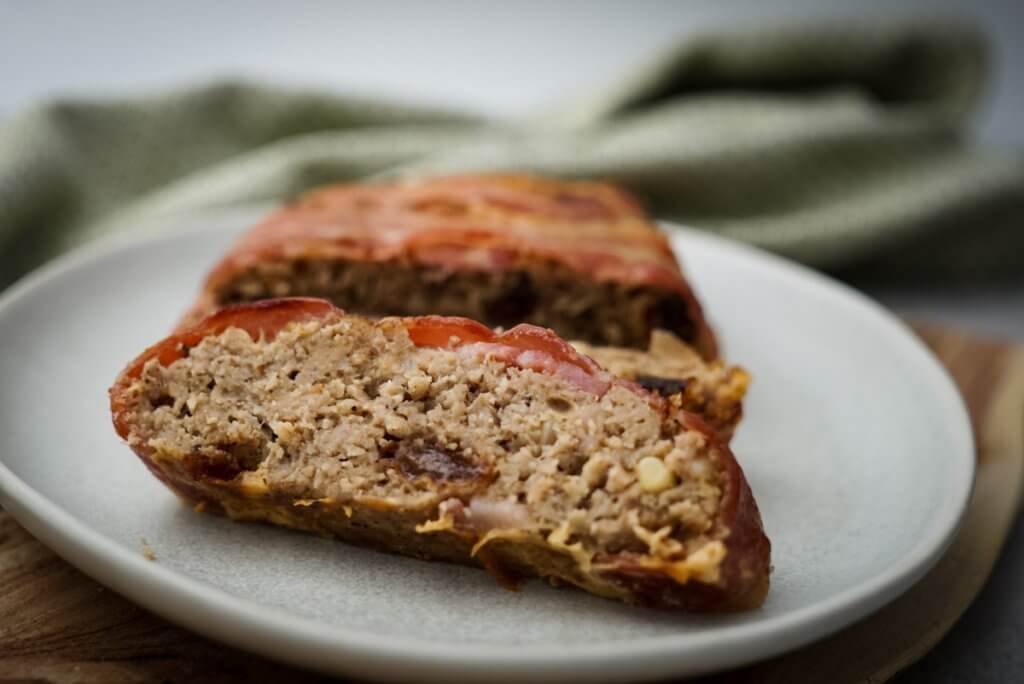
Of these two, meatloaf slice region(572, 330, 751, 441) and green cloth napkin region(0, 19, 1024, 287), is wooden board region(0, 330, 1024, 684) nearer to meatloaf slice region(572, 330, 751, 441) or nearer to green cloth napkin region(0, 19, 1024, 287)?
meatloaf slice region(572, 330, 751, 441)


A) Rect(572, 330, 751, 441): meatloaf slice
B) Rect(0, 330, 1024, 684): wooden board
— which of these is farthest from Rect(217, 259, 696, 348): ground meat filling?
Rect(0, 330, 1024, 684): wooden board

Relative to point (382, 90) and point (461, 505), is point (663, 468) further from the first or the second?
point (382, 90)

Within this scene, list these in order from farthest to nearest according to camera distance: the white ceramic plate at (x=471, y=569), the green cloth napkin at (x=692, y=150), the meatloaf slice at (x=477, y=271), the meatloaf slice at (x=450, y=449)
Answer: the green cloth napkin at (x=692, y=150)
the meatloaf slice at (x=477, y=271)
the meatloaf slice at (x=450, y=449)
the white ceramic plate at (x=471, y=569)

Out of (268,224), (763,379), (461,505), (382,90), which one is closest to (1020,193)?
(763,379)

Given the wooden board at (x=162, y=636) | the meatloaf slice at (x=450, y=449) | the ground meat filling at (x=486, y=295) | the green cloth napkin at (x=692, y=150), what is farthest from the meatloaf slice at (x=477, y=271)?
the green cloth napkin at (x=692, y=150)

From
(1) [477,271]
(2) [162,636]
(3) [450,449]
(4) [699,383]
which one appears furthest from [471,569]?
(1) [477,271]

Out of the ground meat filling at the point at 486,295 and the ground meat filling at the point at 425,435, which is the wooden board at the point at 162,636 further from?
the ground meat filling at the point at 486,295

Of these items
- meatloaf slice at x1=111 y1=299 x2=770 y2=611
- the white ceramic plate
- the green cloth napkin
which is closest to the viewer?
the white ceramic plate
